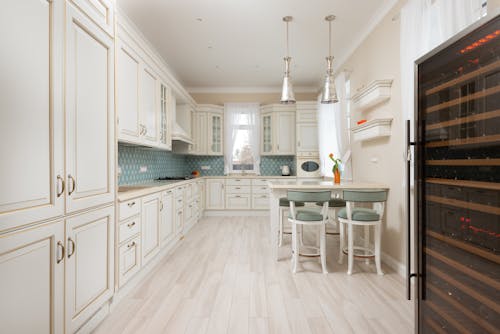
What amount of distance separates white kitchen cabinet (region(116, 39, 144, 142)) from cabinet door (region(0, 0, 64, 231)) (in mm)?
1121

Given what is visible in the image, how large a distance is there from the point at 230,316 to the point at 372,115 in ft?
9.33

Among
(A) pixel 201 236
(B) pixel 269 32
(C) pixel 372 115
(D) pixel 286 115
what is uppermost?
(B) pixel 269 32

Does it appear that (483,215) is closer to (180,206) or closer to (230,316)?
(230,316)

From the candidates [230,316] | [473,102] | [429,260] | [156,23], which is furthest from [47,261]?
[156,23]

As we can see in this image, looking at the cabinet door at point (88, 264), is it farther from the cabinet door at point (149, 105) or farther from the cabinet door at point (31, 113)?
the cabinet door at point (149, 105)

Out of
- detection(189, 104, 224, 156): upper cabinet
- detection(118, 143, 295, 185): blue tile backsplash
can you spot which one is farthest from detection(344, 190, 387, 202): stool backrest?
detection(189, 104, 224, 156): upper cabinet

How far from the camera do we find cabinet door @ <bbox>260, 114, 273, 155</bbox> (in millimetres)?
6375

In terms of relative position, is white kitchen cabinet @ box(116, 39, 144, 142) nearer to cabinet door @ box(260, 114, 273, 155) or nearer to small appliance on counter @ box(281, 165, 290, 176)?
cabinet door @ box(260, 114, 273, 155)

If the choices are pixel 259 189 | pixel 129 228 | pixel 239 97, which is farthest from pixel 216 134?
pixel 129 228

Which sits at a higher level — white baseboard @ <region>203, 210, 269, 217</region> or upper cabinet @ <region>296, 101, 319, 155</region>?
upper cabinet @ <region>296, 101, 319, 155</region>

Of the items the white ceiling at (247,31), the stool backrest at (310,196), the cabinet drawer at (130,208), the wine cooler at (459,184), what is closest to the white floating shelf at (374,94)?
the white ceiling at (247,31)

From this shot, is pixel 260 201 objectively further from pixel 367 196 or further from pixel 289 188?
pixel 367 196

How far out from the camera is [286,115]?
6.23 m

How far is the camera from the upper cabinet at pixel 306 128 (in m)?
6.07
